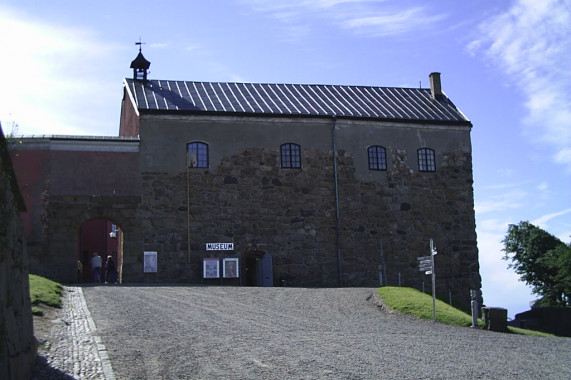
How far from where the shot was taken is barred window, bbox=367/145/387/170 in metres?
32.7

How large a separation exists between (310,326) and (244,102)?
17.6 meters

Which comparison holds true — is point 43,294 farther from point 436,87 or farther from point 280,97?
point 436,87

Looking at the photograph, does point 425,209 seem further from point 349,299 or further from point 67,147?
point 67,147

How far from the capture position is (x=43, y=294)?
60.2 ft

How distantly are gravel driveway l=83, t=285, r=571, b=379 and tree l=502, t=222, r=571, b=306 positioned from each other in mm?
21443

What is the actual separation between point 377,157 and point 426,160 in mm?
2455

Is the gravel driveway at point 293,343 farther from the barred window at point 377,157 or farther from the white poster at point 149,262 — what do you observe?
the barred window at point 377,157

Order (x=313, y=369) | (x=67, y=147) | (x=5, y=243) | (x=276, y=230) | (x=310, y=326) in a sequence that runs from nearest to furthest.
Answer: (x=5, y=243), (x=313, y=369), (x=310, y=326), (x=67, y=147), (x=276, y=230)

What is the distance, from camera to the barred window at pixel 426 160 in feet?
110

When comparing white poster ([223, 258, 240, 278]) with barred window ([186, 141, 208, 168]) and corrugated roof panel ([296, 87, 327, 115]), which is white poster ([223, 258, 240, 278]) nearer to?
barred window ([186, 141, 208, 168])

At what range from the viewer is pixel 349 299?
22594 mm

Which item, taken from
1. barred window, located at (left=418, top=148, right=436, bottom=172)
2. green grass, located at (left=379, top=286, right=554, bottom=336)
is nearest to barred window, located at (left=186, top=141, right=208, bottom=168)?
barred window, located at (left=418, top=148, right=436, bottom=172)

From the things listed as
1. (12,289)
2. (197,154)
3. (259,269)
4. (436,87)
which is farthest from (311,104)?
(12,289)

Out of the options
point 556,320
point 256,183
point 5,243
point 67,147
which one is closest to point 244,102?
point 256,183
